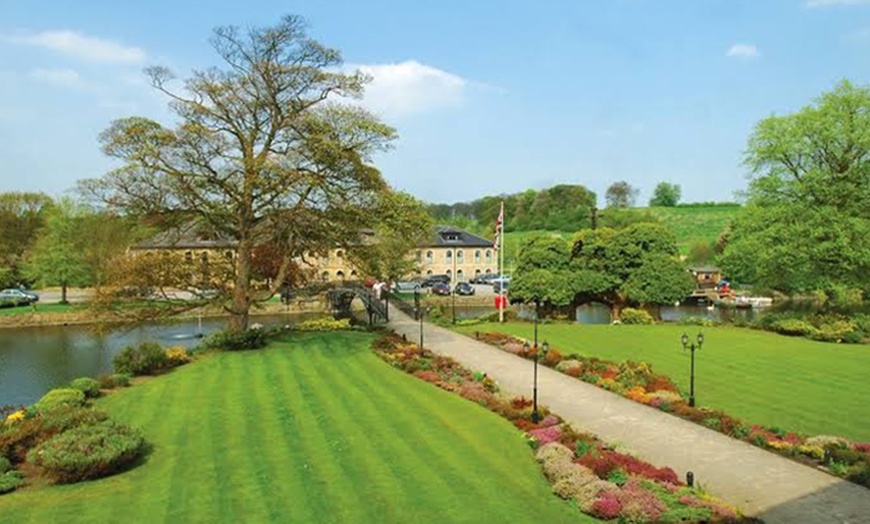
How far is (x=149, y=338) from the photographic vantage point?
151 feet

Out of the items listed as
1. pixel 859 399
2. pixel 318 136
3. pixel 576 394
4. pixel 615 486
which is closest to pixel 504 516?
pixel 615 486

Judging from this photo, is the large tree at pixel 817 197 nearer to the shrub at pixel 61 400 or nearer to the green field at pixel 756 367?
the green field at pixel 756 367

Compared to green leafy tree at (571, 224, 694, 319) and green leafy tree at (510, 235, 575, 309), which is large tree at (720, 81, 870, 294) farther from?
green leafy tree at (510, 235, 575, 309)

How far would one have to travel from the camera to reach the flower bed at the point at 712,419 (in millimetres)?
15312

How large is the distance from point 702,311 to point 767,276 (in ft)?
87.0

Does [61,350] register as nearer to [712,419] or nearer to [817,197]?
[712,419]

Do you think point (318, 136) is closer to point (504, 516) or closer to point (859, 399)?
point (504, 516)

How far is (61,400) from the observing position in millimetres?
20625

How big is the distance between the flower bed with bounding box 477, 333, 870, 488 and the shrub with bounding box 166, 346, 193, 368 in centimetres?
1529

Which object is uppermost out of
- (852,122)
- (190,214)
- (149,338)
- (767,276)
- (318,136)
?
(852,122)

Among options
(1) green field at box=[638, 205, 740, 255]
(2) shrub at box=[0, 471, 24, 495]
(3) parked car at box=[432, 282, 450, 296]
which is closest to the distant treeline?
(1) green field at box=[638, 205, 740, 255]

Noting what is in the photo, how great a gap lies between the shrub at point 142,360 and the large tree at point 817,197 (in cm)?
3365

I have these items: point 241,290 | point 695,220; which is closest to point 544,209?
point 695,220

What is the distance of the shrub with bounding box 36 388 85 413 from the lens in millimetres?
19906
